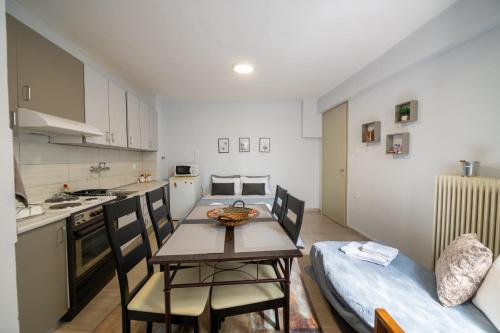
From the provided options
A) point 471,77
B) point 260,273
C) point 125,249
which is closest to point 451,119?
point 471,77

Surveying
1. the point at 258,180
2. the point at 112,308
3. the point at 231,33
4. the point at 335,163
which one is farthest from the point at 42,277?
the point at 335,163

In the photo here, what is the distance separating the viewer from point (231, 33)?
1983 millimetres

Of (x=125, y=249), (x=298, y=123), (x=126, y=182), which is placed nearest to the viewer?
(x=125, y=249)

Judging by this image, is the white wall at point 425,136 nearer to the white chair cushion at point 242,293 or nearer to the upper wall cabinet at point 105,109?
the white chair cushion at point 242,293

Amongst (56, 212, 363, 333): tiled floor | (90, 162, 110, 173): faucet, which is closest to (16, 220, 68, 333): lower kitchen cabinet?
(56, 212, 363, 333): tiled floor

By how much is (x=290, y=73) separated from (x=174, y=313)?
2969 millimetres

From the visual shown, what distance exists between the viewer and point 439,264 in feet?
4.56

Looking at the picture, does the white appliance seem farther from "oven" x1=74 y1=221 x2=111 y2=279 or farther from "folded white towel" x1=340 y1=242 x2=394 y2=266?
"folded white towel" x1=340 y1=242 x2=394 y2=266

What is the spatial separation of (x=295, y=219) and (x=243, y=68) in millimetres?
2101

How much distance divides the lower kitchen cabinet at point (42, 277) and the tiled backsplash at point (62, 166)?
726 mm

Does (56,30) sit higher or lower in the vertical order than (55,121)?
higher

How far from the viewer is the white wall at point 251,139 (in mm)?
4379

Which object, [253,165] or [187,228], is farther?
[253,165]

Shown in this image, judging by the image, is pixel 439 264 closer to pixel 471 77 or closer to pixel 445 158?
pixel 445 158
